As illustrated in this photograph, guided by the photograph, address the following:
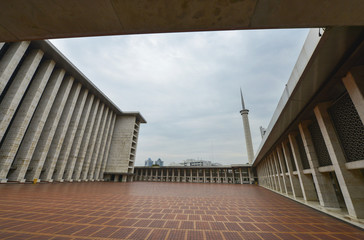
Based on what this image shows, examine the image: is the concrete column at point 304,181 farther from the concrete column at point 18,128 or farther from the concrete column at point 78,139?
the concrete column at point 78,139

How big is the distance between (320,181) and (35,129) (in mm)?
23852

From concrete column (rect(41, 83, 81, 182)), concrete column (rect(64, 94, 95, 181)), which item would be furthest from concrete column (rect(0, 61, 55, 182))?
concrete column (rect(64, 94, 95, 181))

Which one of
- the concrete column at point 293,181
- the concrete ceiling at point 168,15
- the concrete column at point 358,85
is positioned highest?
the concrete column at point 358,85

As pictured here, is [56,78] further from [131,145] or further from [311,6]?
[311,6]

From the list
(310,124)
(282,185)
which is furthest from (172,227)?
(282,185)

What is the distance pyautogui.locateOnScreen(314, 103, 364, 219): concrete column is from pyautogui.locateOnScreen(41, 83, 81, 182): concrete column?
80.1ft

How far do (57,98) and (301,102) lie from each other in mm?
25458

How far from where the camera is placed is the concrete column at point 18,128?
13.1m

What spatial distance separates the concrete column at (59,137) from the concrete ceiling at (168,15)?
2150cm

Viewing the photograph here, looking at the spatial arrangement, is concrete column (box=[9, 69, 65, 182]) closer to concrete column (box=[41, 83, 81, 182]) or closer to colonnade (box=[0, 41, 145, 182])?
colonnade (box=[0, 41, 145, 182])

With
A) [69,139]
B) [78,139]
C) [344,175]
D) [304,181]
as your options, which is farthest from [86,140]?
[344,175]

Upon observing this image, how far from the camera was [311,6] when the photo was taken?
1.60m

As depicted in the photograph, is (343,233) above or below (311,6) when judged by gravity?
below

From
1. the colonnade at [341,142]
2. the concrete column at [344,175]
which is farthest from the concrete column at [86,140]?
the concrete column at [344,175]
